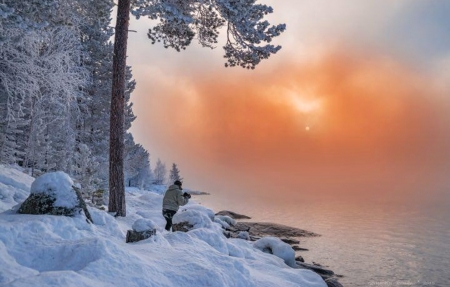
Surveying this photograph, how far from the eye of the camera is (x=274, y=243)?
1252 cm

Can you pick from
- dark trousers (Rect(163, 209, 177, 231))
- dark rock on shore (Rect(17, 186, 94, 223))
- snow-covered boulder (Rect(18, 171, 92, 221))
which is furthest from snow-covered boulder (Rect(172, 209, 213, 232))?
dark rock on shore (Rect(17, 186, 94, 223))

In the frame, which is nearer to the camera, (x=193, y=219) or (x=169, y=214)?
(x=169, y=214)

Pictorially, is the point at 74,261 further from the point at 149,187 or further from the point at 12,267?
the point at 149,187

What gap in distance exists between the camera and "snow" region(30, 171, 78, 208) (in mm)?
7331

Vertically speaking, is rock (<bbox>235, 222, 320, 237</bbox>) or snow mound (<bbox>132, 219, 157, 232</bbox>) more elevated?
snow mound (<bbox>132, 219, 157, 232</bbox>)

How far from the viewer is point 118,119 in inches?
477

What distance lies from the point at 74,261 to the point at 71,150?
2553 cm

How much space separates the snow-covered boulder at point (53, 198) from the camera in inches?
281

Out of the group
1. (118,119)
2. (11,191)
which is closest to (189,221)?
(118,119)

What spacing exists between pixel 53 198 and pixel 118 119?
5276mm

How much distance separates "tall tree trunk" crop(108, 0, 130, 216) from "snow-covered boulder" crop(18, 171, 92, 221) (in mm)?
4260

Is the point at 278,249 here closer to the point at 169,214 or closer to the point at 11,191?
the point at 169,214

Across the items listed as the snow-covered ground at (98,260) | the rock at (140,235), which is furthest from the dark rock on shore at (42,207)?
the rock at (140,235)

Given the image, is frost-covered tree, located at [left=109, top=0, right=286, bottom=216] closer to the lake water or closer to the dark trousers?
the dark trousers
